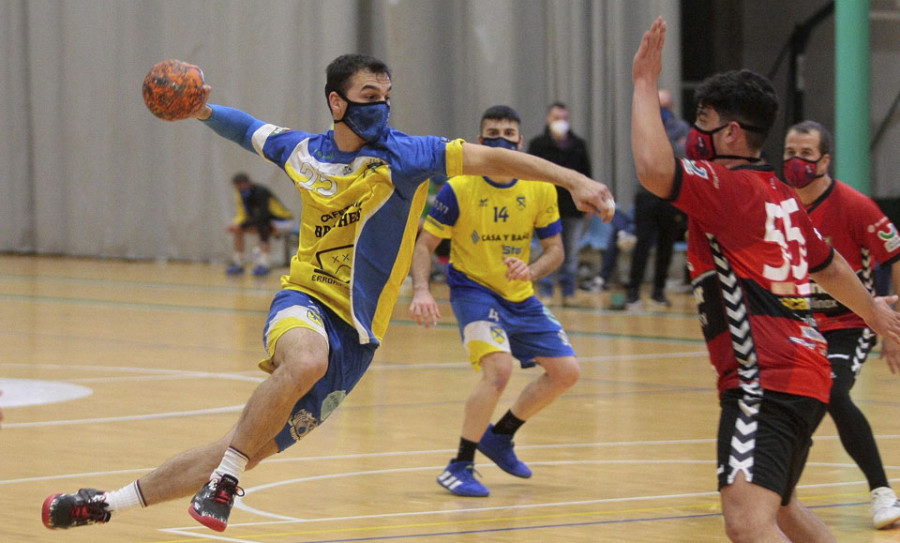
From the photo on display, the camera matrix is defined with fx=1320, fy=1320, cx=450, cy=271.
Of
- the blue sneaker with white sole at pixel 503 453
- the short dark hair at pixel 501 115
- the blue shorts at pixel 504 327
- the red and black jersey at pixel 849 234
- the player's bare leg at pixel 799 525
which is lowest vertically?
the blue sneaker with white sole at pixel 503 453

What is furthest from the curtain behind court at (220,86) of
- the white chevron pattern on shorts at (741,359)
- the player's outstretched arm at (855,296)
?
the white chevron pattern on shorts at (741,359)

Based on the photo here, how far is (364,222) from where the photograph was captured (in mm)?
5016

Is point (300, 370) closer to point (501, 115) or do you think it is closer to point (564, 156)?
point (501, 115)

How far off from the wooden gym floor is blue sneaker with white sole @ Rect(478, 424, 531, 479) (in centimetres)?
7

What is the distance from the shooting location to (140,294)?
16562mm

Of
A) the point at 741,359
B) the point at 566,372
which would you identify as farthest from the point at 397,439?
the point at 741,359

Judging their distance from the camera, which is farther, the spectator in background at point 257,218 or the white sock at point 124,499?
the spectator in background at point 257,218

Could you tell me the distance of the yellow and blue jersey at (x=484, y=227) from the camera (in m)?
6.88

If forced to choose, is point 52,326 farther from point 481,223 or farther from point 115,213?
point 115,213

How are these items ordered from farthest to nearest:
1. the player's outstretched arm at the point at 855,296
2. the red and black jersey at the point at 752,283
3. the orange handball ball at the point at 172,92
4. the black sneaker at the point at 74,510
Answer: the orange handball ball at the point at 172,92, the black sneaker at the point at 74,510, the player's outstretched arm at the point at 855,296, the red and black jersey at the point at 752,283

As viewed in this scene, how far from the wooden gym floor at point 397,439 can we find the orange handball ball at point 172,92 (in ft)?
5.62

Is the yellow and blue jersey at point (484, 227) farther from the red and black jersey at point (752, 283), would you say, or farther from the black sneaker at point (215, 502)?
the red and black jersey at point (752, 283)

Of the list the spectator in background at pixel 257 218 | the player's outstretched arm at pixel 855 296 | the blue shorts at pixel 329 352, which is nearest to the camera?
the player's outstretched arm at pixel 855 296

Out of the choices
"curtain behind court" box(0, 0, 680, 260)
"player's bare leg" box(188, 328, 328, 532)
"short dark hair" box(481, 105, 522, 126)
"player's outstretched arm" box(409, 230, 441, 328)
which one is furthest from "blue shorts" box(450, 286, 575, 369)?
"curtain behind court" box(0, 0, 680, 260)
